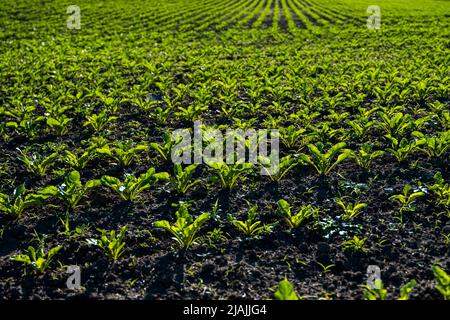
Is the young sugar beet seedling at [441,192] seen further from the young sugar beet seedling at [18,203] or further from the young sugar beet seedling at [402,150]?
the young sugar beet seedling at [18,203]

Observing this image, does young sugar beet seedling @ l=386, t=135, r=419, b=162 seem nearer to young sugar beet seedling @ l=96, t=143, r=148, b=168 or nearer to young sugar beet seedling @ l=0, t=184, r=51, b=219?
young sugar beet seedling @ l=96, t=143, r=148, b=168

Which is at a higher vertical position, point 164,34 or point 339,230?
point 164,34

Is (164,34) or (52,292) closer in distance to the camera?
(52,292)

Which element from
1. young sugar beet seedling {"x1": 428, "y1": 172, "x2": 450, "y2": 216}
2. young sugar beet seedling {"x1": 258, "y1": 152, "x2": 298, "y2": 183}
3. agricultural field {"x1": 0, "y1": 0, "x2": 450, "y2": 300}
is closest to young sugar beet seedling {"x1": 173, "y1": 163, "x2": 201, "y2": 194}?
agricultural field {"x1": 0, "y1": 0, "x2": 450, "y2": 300}

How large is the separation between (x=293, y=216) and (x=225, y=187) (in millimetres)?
1165

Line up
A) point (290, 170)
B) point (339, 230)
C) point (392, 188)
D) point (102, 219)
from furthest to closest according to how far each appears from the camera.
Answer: point (290, 170), point (392, 188), point (102, 219), point (339, 230)

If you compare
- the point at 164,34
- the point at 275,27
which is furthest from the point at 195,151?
the point at 275,27

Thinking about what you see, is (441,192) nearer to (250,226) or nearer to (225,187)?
(250,226)

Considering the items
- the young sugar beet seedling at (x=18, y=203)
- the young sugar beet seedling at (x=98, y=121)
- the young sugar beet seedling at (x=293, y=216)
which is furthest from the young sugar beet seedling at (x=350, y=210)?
the young sugar beet seedling at (x=98, y=121)

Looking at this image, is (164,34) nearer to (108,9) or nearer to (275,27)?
(275,27)

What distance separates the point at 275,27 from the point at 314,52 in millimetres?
7478

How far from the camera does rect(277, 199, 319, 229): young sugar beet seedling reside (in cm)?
498

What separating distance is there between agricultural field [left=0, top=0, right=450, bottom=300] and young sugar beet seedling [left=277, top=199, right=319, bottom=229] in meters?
0.02

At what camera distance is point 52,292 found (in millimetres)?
4145
